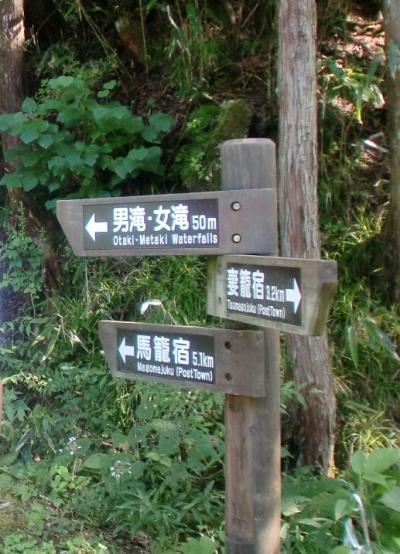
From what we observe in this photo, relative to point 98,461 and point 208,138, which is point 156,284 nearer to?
point 208,138

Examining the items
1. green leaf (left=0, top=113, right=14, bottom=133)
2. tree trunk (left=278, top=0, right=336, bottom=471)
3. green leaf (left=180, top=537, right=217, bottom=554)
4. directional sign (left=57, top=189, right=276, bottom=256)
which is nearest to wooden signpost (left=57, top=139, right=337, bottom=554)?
directional sign (left=57, top=189, right=276, bottom=256)

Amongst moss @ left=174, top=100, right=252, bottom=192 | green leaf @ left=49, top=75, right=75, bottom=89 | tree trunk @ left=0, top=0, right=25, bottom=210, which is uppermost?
tree trunk @ left=0, top=0, right=25, bottom=210

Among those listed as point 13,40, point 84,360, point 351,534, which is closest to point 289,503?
point 351,534

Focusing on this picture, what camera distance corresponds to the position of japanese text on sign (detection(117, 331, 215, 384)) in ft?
7.63

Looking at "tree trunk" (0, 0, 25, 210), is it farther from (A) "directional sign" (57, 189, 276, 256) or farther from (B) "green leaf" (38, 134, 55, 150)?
(A) "directional sign" (57, 189, 276, 256)

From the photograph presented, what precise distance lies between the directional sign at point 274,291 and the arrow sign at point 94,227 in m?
0.41

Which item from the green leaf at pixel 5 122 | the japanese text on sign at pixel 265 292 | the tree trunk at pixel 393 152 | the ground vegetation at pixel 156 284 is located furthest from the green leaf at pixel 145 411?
the green leaf at pixel 5 122

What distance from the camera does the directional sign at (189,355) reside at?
2246 mm

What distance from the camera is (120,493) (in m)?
3.49

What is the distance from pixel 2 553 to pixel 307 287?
6.61 feet

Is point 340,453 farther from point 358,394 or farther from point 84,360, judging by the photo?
point 84,360

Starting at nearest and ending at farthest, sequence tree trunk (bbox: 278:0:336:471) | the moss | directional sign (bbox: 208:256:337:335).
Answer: directional sign (bbox: 208:256:337:335) → tree trunk (bbox: 278:0:336:471) → the moss

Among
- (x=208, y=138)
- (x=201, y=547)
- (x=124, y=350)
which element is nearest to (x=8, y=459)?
(x=201, y=547)

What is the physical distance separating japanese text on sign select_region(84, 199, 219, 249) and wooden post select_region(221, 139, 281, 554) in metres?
0.14
